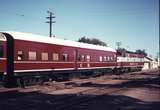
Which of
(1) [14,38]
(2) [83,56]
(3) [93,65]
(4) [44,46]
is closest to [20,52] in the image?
(1) [14,38]

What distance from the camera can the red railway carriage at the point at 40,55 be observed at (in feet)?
67.4

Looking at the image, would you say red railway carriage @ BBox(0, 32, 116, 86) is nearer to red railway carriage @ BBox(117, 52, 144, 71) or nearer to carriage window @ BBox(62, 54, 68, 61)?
carriage window @ BBox(62, 54, 68, 61)

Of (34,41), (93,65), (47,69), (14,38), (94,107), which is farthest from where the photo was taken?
(93,65)

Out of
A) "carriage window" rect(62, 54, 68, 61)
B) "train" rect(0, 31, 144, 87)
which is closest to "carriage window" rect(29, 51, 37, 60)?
"train" rect(0, 31, 144, 87)

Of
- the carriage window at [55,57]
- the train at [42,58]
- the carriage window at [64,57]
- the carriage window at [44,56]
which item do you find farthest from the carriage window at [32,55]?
the carriage window at [64,57]

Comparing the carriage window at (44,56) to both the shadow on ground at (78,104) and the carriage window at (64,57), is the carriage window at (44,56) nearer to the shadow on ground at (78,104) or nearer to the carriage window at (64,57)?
the carriage window at (64,57)

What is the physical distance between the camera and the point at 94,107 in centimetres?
1407

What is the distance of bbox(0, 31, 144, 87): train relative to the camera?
A: 20578 mm

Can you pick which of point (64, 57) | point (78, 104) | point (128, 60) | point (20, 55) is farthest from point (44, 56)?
point (128, 60)

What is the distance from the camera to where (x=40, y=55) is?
23828 millimetres

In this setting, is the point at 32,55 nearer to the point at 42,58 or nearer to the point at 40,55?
the point at 40,55

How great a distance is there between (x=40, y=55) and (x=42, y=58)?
40 cm

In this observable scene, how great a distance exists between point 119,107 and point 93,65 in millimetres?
20405

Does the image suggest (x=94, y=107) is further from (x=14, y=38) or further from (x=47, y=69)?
(x=47, y=69)
